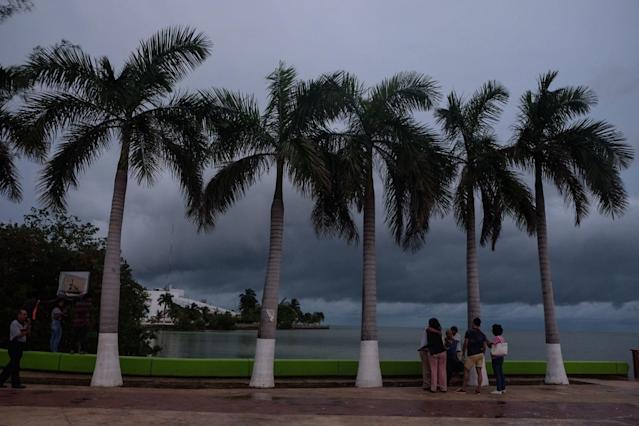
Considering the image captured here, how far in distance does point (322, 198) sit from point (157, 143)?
5.33 meters

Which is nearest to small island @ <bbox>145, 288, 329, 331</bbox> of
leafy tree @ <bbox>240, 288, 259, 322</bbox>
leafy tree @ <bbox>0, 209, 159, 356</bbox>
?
leafy tree @ <bbox>240, 288, 259, 322</bbox>

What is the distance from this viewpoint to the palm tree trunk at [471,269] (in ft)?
57.1

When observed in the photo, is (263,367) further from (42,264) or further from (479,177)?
(42,264)

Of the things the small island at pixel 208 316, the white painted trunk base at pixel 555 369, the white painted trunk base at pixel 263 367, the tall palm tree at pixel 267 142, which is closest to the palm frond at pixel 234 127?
the tall palm tree at pixel 267 142

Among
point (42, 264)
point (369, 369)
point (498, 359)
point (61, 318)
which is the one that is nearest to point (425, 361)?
point (369, 369)

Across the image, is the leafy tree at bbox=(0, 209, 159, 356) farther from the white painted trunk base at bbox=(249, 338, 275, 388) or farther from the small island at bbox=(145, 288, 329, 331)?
the small island at bbox=(145, 288, 329, 331)

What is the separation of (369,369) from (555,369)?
622 cm

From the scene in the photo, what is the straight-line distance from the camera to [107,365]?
47.7 ft

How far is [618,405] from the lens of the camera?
12.9 m

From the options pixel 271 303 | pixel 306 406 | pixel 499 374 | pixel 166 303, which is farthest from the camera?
pixel 166 303

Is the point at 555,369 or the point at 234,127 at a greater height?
the point at 234,127

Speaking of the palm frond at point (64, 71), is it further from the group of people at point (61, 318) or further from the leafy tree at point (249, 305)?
the leafy tree at point (249, 305)

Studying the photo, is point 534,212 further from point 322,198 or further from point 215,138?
point 215,138

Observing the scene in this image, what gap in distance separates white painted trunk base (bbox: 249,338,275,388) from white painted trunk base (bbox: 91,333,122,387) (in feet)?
11.6
